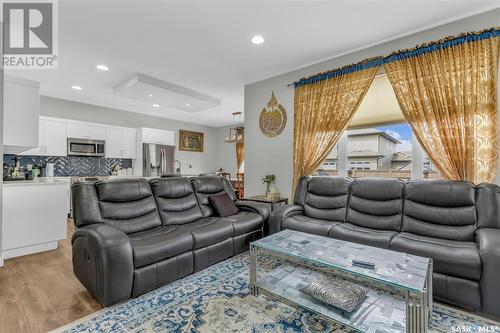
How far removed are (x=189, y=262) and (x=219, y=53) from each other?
2.66 m

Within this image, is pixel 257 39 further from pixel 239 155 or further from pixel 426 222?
pixel 239 155

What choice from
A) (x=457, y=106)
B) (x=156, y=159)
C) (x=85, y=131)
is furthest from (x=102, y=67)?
(x=457, y=106)

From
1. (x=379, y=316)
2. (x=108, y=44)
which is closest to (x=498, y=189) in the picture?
(x=379, y=316)

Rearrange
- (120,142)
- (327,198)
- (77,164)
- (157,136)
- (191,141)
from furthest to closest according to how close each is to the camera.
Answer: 1. (191,141)
2. (157,136)
3. (120,142)
4. (77,164)
5. (327,198)

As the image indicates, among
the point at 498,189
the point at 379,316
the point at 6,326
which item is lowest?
the point at 6,326

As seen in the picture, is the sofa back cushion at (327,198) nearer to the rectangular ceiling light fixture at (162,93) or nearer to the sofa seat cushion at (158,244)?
the sofa seat cushion at (158,244)

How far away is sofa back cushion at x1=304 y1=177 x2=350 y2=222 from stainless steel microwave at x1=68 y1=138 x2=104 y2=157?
491 centimetres

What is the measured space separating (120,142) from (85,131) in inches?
30.3

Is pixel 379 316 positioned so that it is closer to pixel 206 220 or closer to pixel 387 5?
pixel 206 220

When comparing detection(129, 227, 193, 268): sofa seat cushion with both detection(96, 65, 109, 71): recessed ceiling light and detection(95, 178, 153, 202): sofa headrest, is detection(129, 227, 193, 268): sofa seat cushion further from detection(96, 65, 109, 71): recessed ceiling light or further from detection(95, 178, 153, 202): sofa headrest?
detection(96, 65, 109, 71): recessed ceiling light

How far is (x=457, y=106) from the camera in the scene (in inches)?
98.7

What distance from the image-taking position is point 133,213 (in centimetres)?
264

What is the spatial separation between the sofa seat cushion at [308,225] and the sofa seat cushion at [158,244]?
3.78ft

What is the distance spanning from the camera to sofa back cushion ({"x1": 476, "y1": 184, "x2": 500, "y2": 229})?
2182 millimetres
